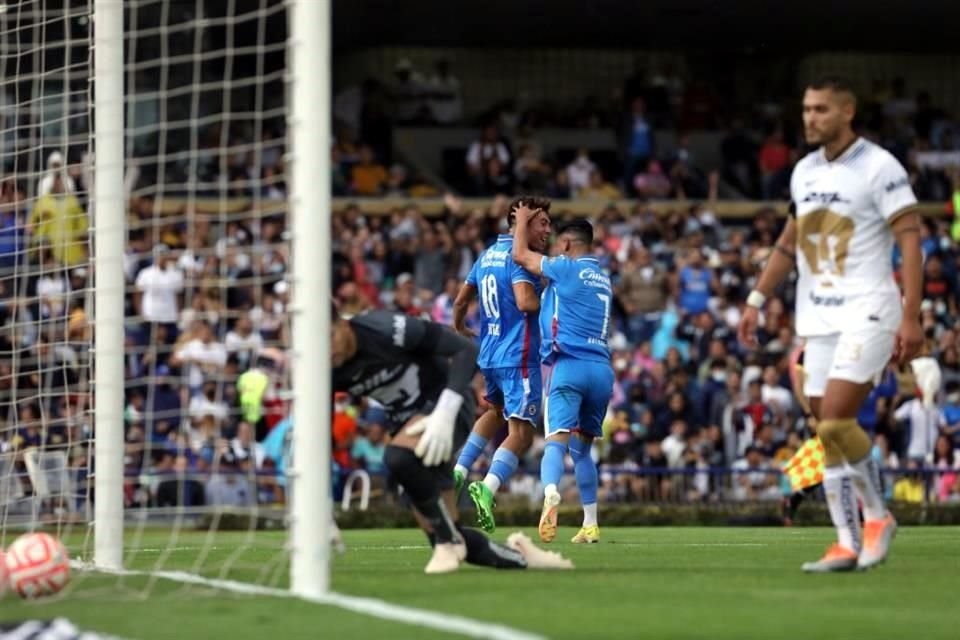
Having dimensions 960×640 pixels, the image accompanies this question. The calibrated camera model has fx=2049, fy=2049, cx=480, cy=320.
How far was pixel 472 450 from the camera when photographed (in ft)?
51.7

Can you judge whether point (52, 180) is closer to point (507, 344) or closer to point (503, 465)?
point (507, 344)

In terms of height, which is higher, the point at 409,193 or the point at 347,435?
the point at 409,193

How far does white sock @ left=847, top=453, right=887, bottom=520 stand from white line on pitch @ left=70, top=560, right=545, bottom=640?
2804 millimetres

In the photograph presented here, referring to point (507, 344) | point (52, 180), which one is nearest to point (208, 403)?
point (52, 180)

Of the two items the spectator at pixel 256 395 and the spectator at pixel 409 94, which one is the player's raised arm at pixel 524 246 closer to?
the spectator at pixel 256 395

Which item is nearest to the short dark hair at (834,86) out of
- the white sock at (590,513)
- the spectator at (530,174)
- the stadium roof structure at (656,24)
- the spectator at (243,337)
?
the white sock at (590,513)

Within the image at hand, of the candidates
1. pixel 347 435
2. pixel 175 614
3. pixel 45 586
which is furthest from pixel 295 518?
pixel 347 435

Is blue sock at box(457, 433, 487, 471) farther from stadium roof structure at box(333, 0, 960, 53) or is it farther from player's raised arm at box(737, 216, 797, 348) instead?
stadium roof structure at box(333, 0, 960, 53)

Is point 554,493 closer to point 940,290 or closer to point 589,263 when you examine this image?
point 589,263

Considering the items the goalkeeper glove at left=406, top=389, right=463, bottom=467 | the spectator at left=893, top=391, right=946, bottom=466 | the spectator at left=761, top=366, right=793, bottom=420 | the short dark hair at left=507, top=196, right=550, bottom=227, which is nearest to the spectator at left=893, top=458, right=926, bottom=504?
the spectator at left=893, top=391, right=946, bottom=466

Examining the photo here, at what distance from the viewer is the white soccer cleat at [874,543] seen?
10.7 meters

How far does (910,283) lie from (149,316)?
15955mm

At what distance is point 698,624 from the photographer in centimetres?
814

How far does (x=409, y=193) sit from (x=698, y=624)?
86.7 ft
